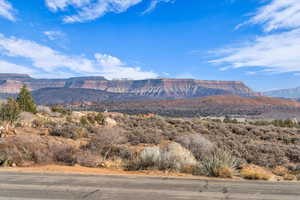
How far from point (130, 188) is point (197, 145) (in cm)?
826

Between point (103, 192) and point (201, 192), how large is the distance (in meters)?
2.60

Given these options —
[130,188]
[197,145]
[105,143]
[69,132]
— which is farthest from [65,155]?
[69,132]

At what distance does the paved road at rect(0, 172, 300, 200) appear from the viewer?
612 cm

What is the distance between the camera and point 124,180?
25.7ft

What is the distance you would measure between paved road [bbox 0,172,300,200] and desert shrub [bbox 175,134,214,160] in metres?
5.76

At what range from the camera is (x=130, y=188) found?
6.88 meters

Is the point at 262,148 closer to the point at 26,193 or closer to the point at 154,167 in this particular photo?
the point at 154,167

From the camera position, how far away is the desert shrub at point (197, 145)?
534 inches

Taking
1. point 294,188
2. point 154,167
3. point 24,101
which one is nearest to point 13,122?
point 24,101

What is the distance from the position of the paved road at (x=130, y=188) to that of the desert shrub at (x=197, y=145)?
227 inches

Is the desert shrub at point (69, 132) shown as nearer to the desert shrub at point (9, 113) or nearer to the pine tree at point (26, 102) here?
the desert shrub at point (9, 113)

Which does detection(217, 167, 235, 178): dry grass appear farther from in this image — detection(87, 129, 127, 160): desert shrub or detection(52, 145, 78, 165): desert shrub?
detection(52, 145, 78, 165): desert shrub

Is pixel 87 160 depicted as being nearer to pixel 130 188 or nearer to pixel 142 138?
pixel 130 188

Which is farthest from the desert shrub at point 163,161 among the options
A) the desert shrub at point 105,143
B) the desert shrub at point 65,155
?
the desert shrub at point 65,155
